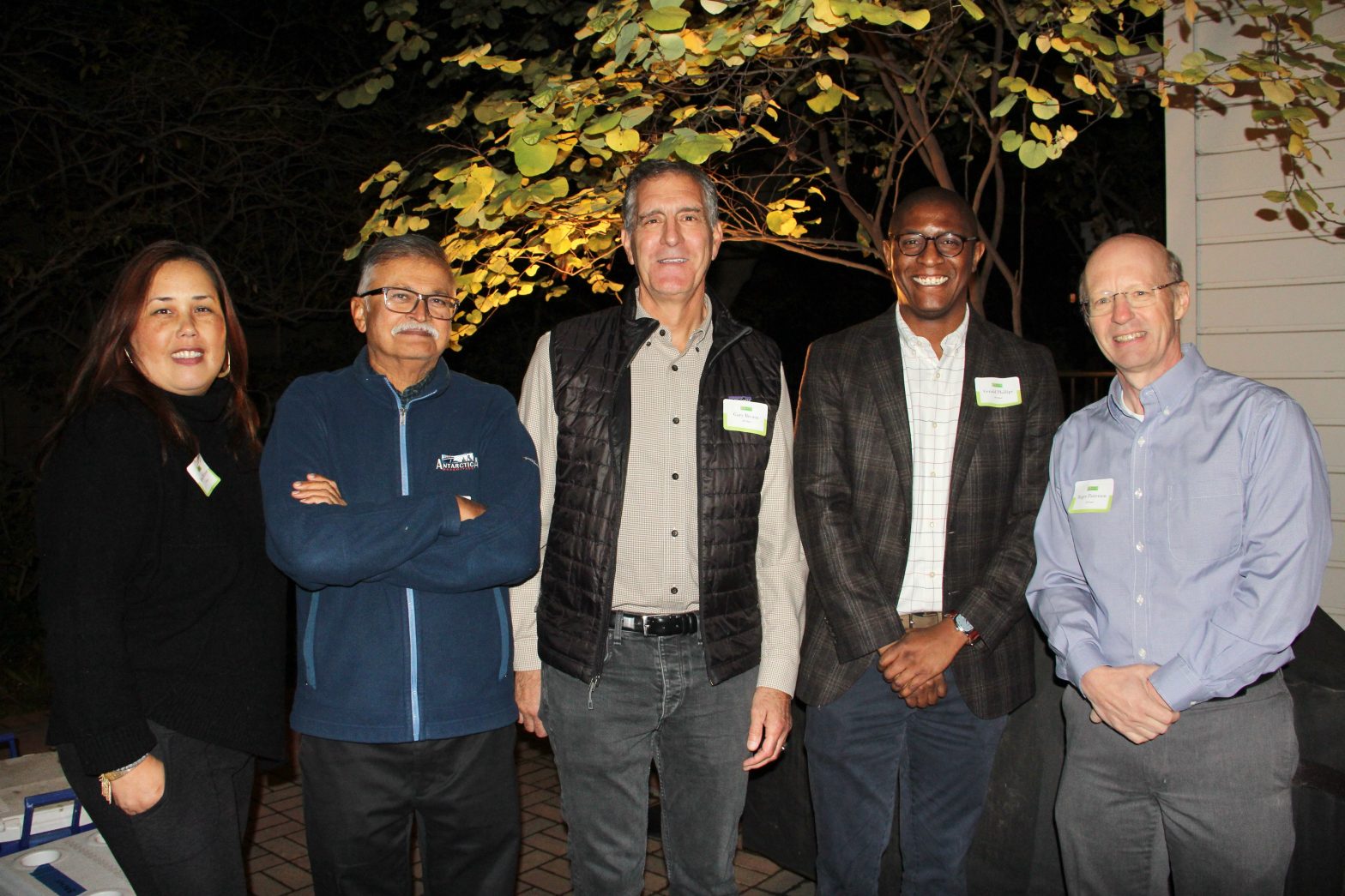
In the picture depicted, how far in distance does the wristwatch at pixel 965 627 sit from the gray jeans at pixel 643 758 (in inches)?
24.6

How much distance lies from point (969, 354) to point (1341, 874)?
1.70 meters

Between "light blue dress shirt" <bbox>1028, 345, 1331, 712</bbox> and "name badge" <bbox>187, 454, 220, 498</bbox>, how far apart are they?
2.17 m

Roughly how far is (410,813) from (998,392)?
6.62 ft

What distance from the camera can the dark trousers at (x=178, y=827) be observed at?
2.28 metres

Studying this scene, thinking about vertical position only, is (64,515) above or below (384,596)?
above

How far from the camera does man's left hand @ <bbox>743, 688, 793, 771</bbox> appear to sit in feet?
9.05

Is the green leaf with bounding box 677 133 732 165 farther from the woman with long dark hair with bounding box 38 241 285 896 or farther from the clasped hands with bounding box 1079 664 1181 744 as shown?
the clasped hands with bounding box 1079 664 1181 744

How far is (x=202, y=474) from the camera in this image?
2463 mm

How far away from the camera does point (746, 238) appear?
475 centimetres

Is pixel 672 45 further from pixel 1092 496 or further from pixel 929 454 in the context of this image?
pixel 1092 496

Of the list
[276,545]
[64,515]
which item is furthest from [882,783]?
[64,515]

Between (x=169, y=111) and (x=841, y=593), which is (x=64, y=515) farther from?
(x=169, y=111)

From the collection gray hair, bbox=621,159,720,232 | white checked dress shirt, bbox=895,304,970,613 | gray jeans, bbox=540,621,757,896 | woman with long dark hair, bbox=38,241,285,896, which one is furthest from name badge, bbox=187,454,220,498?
white checked dress shirt, bbox=895,304,970,613

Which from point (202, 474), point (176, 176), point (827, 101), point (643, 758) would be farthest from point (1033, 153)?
point (176, 176)
